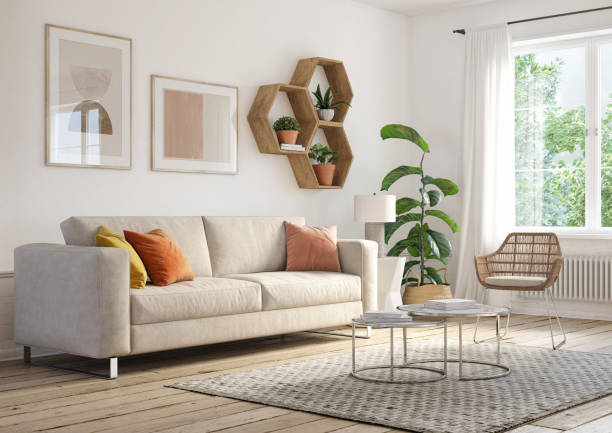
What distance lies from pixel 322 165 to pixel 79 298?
9.36ft

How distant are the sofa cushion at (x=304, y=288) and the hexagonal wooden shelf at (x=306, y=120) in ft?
3.89

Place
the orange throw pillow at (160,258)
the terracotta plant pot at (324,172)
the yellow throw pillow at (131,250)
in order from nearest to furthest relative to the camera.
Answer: the yellow throw pillow at (131,250) → the orange throw pillow at (160,258) → the terracotta plant pot at (324,172)

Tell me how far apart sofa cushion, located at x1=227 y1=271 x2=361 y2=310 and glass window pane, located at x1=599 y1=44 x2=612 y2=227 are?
2.41 meters

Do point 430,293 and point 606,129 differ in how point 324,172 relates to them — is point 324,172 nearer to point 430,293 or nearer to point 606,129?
point 430,293

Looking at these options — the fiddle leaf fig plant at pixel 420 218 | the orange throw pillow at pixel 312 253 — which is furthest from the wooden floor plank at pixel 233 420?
the fiddle leaf fig plant at pixel 420 218

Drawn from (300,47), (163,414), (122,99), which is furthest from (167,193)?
(163,414)

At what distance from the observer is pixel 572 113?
6.57m

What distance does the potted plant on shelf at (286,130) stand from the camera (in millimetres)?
5996

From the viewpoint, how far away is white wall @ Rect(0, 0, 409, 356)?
4.61m

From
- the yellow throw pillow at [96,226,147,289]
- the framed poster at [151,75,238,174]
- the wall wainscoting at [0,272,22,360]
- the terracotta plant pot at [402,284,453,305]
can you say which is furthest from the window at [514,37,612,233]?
the wall wainscoting at [0,272,22,360]

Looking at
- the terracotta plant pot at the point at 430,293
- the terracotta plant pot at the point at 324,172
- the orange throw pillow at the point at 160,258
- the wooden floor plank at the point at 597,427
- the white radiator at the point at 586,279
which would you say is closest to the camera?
the wooden floor plank at the point at 597,427

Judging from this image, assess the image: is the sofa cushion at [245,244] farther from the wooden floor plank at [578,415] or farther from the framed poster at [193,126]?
the wooden floor plank at [578,415]

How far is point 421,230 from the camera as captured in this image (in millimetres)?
6656

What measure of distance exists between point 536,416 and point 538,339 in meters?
2.28
